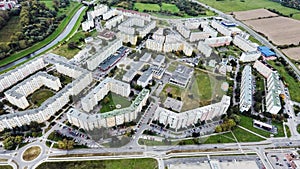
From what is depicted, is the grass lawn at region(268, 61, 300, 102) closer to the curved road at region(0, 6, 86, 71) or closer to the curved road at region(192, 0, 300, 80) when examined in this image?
the curved road at region(192, 0, 300, 80)

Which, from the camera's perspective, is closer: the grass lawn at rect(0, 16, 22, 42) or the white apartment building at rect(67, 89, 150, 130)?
the white apartment building at rect(67, 89, 150, 130)

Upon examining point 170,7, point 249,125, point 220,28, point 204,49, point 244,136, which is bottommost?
point 244,136

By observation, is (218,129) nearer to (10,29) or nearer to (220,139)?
(220,139)

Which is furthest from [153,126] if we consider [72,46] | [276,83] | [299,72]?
[299,72]

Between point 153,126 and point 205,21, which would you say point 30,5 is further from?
point 153,126

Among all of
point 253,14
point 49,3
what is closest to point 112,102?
point 49,3

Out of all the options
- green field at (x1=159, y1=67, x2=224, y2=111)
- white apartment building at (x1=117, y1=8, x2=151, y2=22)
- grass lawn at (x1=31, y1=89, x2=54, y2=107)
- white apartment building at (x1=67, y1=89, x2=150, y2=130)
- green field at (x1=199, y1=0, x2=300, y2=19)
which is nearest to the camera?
white apartment building at (x1=67, y1=89, x2=150, y2=130)

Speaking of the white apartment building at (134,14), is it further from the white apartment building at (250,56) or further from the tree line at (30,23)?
the white apartment building at (250,56)

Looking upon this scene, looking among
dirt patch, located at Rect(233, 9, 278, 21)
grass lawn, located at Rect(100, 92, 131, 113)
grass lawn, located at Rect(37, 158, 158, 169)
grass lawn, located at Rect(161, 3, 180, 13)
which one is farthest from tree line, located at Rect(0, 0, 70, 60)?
dirt patch, located at Rect(233, 9, 278, 21)
